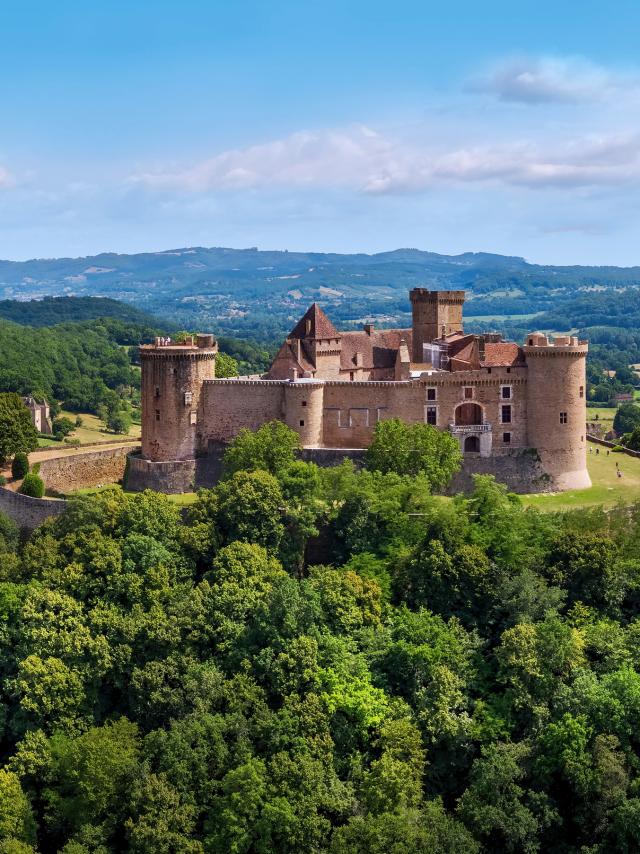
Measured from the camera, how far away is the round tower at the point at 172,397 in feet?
228

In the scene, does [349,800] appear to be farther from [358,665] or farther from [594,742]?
[594,742]

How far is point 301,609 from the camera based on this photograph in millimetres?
52406

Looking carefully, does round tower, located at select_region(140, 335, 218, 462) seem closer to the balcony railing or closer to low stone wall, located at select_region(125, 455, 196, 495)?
low stone wall, located at select_region(125, 455, 196, 495)

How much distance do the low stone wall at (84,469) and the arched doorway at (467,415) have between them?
19.4 metres

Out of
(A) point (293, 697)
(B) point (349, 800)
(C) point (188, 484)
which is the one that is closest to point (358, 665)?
(A) point (293, 697)

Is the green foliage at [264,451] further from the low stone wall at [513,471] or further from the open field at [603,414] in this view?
the open field at [603,414]

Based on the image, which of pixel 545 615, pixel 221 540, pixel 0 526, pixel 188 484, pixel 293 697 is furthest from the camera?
pixel 188 484

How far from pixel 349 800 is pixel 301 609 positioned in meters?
9.17

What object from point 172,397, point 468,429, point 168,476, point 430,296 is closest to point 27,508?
point 168,476

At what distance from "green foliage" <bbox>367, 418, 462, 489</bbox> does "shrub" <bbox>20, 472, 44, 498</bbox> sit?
18072 mm

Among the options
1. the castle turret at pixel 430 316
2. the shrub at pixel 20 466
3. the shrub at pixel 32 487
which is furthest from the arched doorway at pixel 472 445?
the shrub at pixel 20 466

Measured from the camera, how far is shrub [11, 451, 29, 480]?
2781 inches

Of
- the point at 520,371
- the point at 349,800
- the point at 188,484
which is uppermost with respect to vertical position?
the point at 520,371

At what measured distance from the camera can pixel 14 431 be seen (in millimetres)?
74000
